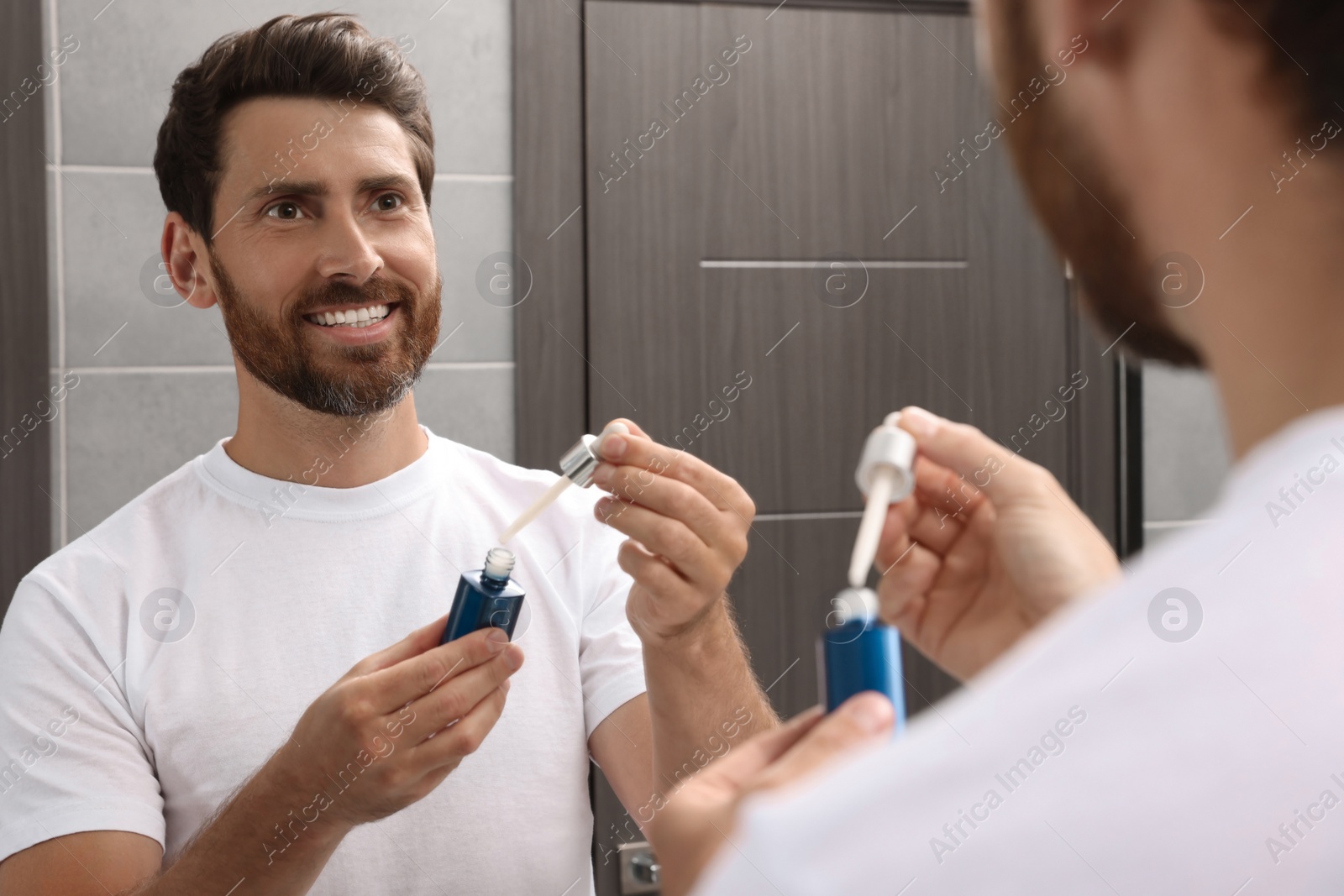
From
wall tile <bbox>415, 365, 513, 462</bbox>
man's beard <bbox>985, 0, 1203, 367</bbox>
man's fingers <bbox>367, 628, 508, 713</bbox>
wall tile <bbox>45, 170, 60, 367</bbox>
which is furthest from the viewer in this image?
wall tile <bbox>415, 365, 513, 462</bbox>

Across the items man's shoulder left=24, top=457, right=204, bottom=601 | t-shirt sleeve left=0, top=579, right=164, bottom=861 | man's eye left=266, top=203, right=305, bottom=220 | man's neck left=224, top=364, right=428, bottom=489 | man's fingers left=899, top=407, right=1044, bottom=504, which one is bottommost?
t-shirt sleeve left=0, top=579, right=164, bottom=861

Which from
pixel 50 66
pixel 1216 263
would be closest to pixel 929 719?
pixel 1216 263

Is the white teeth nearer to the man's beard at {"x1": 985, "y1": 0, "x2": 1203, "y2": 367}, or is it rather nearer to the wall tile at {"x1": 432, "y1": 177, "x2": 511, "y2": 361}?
the wall tile at {"x1": 432, "y1": 177, "x2": 511, "y2": 361}

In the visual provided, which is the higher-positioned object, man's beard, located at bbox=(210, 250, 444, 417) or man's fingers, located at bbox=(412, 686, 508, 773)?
man's beard, located at bbox=(210, 250, 444, 417)

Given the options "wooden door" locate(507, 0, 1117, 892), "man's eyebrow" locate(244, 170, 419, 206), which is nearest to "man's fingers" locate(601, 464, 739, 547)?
"man's eyebrow" locate(244, 170, 419, 206)

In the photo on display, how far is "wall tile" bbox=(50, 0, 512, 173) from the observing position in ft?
4.56

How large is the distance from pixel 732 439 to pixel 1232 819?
4.62 feet

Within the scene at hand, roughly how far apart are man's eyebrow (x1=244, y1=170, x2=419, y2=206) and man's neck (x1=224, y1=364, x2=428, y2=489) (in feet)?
0.60

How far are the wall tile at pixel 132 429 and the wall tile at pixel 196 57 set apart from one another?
29 centimetres

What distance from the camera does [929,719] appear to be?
10.3 inches

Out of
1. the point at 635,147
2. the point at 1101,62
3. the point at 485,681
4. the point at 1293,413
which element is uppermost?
the point at 635,147

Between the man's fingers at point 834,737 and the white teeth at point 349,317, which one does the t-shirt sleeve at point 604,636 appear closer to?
the white teeth at point 349,317

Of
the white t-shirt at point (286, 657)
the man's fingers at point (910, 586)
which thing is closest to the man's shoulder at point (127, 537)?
the white t-shirt at point (286, 657)

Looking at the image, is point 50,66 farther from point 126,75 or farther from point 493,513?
point 493,513
